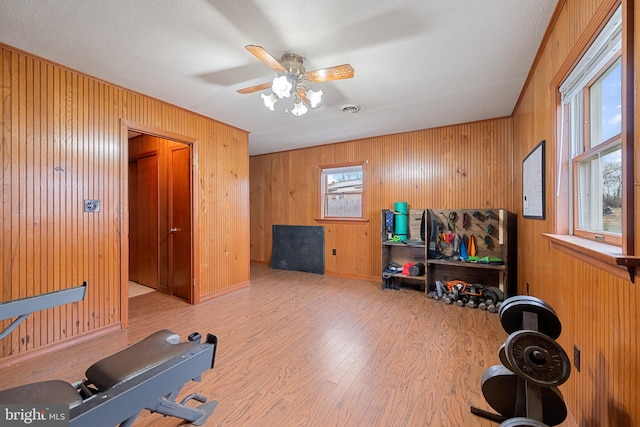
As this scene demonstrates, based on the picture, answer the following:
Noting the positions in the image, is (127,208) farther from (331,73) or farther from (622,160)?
(622,160)

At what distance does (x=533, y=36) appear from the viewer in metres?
1.94

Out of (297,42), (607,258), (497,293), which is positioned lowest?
(497,293)

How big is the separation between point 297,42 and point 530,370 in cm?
247

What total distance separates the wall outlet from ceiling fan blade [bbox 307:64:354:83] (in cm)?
240

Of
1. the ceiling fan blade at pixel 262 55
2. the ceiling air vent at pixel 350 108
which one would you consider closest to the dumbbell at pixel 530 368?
the ceiling fan blade at pixel 262 55

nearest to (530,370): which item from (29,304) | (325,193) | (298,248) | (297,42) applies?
(297,42)

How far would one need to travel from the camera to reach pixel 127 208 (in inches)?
110

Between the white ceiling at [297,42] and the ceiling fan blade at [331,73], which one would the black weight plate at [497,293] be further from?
the ceiling fan blade at [331,73]

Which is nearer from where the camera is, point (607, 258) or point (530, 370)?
point (607, 258)

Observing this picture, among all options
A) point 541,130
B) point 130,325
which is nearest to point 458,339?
point 541,130

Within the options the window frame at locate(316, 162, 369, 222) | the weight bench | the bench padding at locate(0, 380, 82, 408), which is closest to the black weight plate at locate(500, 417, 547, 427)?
the weight bench

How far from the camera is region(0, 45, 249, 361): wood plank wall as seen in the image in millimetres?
2102

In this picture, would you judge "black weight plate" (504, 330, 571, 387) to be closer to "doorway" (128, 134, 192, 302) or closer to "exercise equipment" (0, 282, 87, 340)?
"exercise equipment" (0, 282, 87, 340)

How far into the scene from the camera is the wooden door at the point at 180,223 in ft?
11.8
